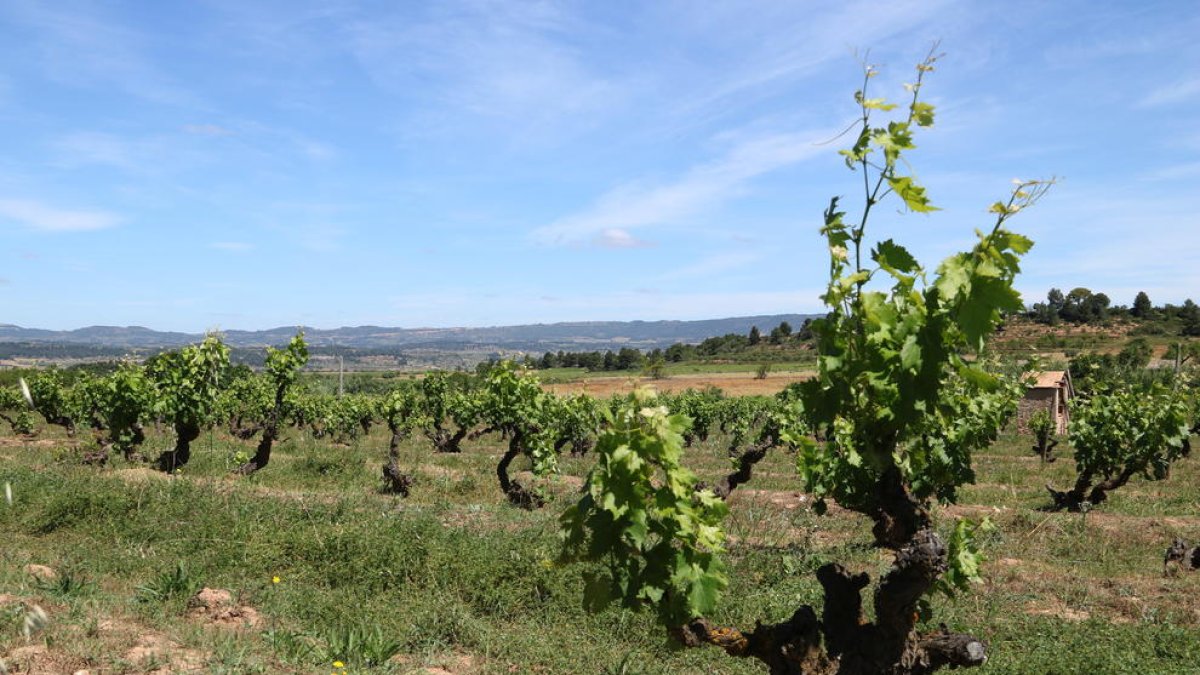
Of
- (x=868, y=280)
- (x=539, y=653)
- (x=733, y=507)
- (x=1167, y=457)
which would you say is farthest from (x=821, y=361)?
(x=1167, y=457)

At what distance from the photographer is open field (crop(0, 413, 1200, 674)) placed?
7055 millimetres

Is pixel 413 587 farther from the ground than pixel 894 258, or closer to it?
closer to it

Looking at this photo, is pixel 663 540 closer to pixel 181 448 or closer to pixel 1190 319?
pixel 181 448

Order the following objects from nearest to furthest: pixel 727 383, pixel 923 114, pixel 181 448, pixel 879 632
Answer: pixel 923 114
pixel 879 632
pixel 181 448
pixel 727 383

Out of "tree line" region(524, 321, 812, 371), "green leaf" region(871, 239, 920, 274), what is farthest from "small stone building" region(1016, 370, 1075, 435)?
"tree line" region(524, 321, 812, 371)

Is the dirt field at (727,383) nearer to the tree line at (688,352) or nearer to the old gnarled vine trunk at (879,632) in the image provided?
the tree line at (688,352)

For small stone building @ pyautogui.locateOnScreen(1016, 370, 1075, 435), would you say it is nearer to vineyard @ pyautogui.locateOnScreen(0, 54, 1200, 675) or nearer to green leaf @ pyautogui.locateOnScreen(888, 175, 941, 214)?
vineyard @ pyautogui.locateOnScreen(0, 54, 1200, 675)

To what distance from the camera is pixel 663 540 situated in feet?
16.1

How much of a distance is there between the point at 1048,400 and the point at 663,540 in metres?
38.5

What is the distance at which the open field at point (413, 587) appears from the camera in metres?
7.05

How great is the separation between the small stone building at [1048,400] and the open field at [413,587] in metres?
24.3

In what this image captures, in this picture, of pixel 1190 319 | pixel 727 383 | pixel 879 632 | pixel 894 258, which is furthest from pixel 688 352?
pixel 894 258

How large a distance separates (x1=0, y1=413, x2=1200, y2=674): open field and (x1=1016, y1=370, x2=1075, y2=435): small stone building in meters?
24.3

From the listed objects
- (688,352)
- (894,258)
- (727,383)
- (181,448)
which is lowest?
(727,383)
